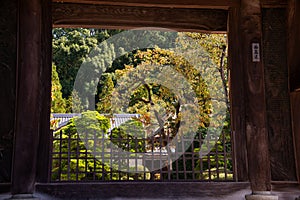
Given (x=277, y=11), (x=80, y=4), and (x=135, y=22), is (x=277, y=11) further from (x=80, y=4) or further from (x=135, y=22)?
(x=80, y=4)

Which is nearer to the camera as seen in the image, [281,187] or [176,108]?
[281,187]

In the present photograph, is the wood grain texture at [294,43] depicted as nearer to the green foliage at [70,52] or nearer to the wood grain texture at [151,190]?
the wood grain texture at [151,190]

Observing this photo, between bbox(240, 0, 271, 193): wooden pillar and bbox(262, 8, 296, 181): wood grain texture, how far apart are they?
1.79ft

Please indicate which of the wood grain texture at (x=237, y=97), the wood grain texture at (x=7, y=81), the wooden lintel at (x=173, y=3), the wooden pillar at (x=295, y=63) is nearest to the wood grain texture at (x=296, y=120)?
the wooden pillar at (x=295, y=63)

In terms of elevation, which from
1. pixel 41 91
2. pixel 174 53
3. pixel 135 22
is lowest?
pixel 41 91

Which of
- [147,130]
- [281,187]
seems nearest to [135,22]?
[281,187]

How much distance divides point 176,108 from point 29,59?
6893mm

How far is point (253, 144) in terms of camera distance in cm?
374

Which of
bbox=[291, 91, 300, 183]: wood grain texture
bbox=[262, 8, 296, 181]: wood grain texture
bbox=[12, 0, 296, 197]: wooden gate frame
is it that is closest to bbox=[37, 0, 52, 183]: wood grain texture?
bbox=[12, 0, 296, 197]: wooden gate frame

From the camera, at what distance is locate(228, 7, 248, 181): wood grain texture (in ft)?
13.6

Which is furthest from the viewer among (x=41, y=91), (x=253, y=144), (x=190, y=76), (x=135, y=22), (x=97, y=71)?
(x=97, y=71)

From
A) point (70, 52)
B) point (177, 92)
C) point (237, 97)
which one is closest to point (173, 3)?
point (237, 97)

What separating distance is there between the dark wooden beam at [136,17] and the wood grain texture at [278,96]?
2.04ft

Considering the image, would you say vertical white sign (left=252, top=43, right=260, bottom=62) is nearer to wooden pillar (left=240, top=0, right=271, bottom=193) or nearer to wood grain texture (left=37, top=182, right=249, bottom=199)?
wooden pillar (left=240, top=0, right=271, bottom=193)
